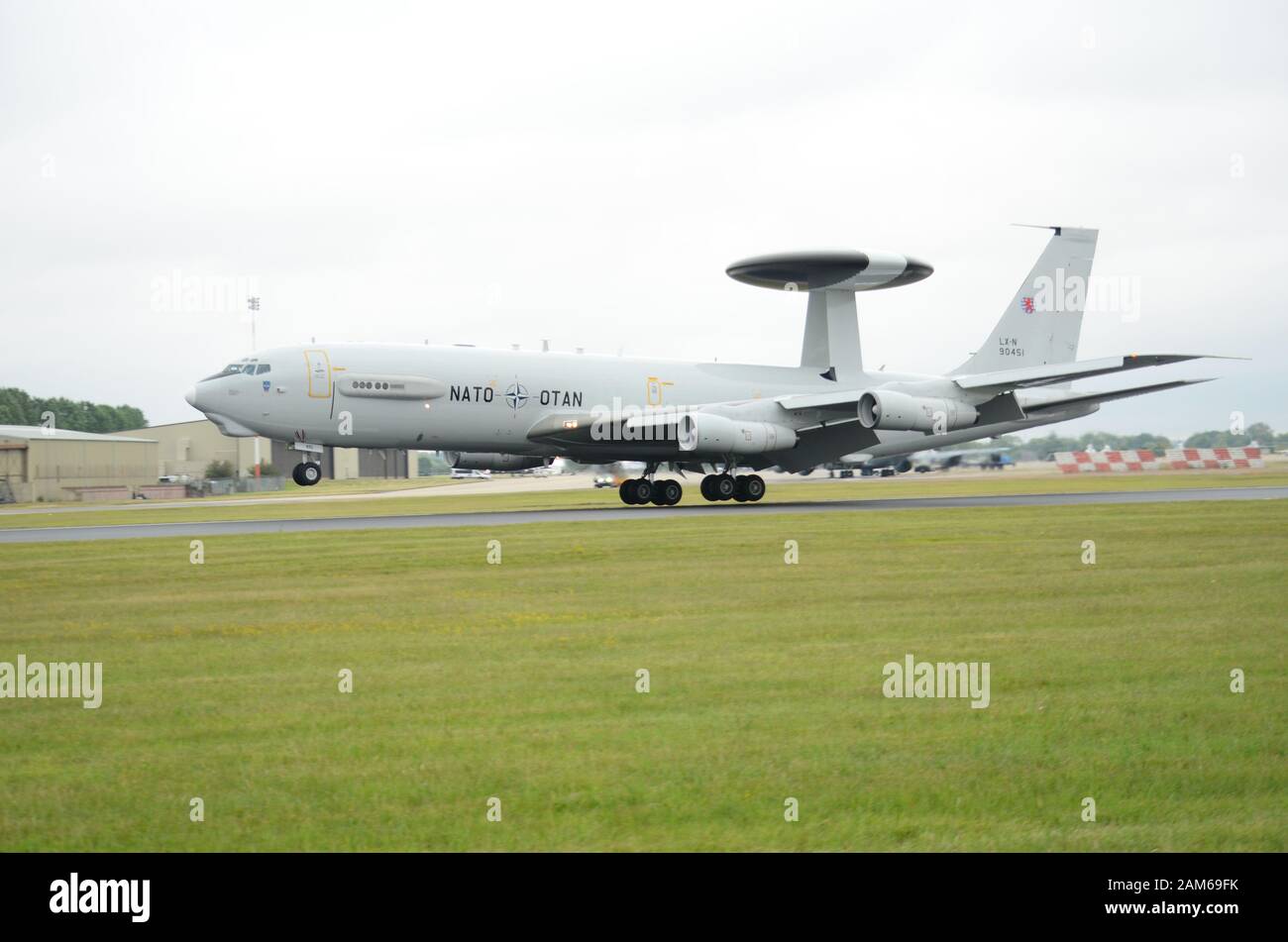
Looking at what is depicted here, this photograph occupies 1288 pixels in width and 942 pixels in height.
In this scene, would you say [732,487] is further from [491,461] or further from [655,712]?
[655,712]

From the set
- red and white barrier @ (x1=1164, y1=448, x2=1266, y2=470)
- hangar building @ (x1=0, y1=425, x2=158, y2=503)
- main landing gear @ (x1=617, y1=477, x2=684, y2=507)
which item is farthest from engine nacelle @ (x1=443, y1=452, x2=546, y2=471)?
red and white barrier @ (x1=1164, y1=448, x2=1266, y2=470)

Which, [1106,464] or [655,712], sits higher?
[1106,464]

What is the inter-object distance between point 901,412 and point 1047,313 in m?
13.0

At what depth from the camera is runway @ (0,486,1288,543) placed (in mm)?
28312

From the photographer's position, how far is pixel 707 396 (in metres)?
40.0

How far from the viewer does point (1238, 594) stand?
14.3 meters

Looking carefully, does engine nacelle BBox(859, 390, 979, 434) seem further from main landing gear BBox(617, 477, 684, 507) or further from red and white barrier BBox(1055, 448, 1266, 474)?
red and white barrier BBox(1055, 448, 1266, 474)

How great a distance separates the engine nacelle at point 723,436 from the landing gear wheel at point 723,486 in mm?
1562

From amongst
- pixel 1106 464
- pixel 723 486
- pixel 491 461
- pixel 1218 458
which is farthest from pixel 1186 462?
pixel 491 461

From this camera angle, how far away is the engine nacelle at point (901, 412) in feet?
117

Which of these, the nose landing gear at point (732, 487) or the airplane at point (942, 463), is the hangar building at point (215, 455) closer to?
the airplane at point (942, 463)
